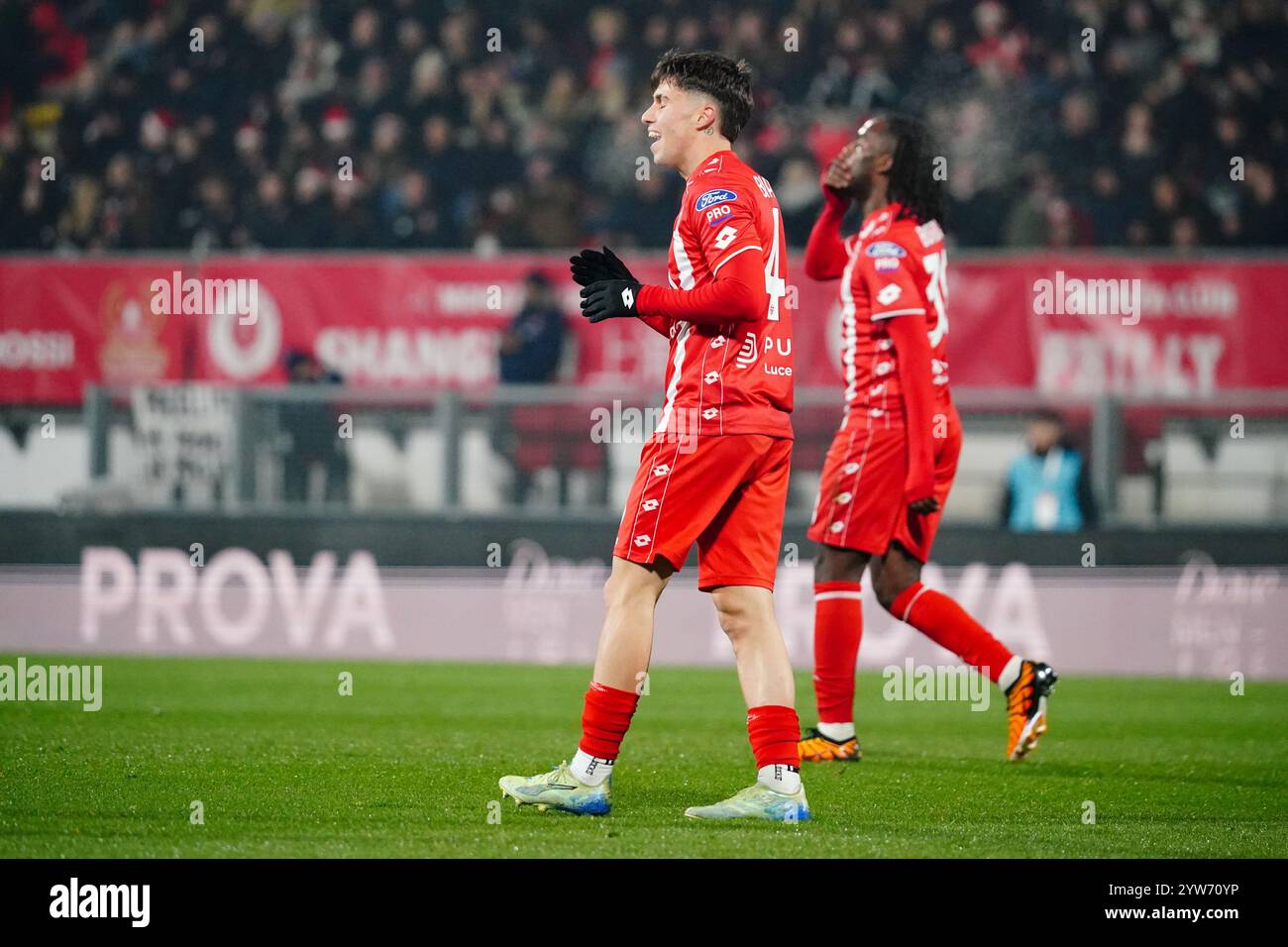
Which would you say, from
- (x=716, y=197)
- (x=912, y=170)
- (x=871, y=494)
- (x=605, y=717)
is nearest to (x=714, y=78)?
(x=716, y=197)

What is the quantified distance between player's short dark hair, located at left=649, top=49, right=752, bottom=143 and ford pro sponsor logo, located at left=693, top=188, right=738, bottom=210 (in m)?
0.28

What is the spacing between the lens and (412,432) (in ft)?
39.3

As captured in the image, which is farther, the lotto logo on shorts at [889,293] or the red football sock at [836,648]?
the red football sock at [836,648]

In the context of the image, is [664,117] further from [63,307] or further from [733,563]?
[63,307]

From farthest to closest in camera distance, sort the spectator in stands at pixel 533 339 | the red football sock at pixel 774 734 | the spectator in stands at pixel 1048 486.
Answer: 1. the spectator in stands at pixel 533 339
2. the spectator in stands at pixel 1048 486
3. the red football sock at pixel 774 734

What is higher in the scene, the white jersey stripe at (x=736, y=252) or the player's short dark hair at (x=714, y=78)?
the player's short dark hair at (x=714, y=78)

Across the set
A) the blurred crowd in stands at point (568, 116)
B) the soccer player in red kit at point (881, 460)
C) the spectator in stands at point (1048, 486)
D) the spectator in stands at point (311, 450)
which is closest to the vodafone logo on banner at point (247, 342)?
the spectator in stands at point (311, 450)

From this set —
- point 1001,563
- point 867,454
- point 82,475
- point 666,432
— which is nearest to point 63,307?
point 82,475

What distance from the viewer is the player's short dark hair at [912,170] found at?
6828mm

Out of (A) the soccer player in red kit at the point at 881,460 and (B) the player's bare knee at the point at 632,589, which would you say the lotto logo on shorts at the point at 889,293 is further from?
(B) the player's bare knee at the point at 632,589

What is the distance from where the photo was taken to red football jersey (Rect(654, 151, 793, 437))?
5.12 metres

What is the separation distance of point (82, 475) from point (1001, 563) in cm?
604

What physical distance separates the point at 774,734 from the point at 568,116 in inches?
447

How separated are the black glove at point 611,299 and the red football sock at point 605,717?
1.05m
